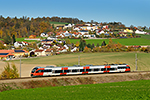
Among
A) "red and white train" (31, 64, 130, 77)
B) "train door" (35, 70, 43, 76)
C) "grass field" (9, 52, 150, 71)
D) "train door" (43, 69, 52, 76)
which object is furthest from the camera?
"grass field" (9, 52, 150, 71)

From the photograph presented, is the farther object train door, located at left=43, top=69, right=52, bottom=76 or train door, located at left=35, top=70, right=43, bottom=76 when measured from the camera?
train door, located at left=43, top=69, right=52, bottom=76

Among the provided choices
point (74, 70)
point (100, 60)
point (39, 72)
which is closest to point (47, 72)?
point (39, 72)

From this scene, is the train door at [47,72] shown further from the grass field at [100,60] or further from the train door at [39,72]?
the grass field at [100,60]

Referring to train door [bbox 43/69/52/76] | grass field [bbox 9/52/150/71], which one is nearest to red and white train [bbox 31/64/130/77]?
train door [bbox 43/69/52/76]

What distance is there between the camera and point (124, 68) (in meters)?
42.2

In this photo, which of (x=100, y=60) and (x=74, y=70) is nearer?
(x=74, y=70)

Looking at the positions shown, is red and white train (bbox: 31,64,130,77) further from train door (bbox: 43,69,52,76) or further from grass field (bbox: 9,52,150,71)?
grass field (bbox: 9,52,150,71)

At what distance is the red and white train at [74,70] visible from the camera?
34.2m

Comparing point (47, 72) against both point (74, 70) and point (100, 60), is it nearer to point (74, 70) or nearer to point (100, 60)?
point (74, 70)

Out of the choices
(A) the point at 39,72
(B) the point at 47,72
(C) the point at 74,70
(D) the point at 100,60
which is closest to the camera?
(A) the point at 39,72

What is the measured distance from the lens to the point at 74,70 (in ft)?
121

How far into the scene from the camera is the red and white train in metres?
34.2

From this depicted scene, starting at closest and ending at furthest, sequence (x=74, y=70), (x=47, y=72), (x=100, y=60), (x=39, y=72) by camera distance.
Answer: (x=39, y=72) < (x=47, y=72) < (x=74, y=70) < (x=100, y=60)

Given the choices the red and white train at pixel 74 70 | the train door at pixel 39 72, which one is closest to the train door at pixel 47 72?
the red and white train at pixel 74 70
